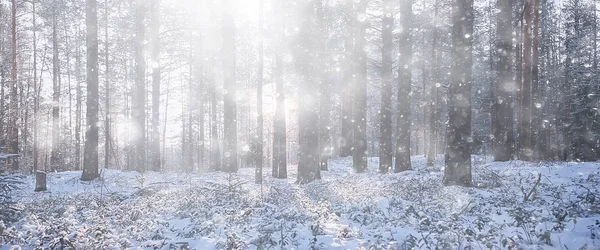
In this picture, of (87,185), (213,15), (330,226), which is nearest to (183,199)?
(330,226)

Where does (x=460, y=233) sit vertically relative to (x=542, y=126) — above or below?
below

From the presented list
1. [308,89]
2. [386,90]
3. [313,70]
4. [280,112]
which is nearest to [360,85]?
[386,90]

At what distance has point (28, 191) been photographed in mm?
11664

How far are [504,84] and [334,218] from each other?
12.1m

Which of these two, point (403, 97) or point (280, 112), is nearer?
point (403, 97)

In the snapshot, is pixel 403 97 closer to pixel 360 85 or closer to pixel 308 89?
pixel 360 85

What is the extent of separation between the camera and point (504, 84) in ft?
47.5

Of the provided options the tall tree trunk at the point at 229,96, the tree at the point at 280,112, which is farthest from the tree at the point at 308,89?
the tall tree trunk at the point at 229,96

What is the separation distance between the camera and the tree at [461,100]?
29.6ft

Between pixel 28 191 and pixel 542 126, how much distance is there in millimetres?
30176

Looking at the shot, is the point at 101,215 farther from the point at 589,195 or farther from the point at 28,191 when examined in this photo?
the point at 589,195

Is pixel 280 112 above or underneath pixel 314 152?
above

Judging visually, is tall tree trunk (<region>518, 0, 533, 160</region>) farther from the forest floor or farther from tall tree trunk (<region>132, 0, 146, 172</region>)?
tall tree trunk (<region>132, 0, 146, 172</region>)

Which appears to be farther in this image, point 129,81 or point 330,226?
point 129,81
